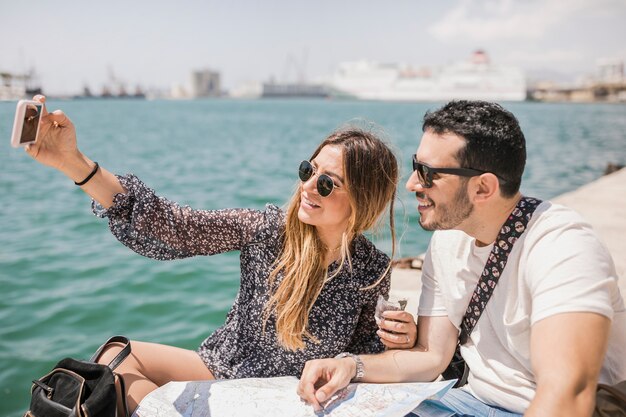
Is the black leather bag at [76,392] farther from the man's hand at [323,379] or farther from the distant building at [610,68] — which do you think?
the distant building at [610,68]

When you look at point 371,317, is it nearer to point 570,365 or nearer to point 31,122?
point 570,365

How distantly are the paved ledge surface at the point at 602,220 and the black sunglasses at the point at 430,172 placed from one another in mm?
1547

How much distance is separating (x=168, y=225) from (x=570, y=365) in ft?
4.46

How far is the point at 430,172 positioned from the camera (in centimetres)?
190

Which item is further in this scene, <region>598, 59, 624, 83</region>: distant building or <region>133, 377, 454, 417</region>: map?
<region>598, 59, 624, 83</region>: distant building

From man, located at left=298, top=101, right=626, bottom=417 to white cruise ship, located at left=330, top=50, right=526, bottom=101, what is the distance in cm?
7565

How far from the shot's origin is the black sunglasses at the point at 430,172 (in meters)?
1.83

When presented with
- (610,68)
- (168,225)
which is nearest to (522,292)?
(168,225)

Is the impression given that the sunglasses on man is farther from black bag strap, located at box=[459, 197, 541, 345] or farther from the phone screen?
the phone screen

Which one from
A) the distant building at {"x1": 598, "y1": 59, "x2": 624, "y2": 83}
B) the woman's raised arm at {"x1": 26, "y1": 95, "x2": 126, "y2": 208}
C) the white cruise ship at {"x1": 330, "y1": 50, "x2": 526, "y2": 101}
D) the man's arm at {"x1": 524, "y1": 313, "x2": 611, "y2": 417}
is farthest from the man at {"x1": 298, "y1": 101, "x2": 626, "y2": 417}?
the distant building at {"x1": 598, "y1": 59, "x2": 624, "y2": 83}

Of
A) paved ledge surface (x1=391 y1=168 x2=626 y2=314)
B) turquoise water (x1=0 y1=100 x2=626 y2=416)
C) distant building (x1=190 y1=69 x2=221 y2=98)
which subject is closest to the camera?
paved ledge surface (x1=391 y1=168 x2=626 y2=314)

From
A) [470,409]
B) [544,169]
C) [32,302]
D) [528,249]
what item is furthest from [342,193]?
[544,169]

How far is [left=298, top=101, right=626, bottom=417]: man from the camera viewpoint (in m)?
1.46

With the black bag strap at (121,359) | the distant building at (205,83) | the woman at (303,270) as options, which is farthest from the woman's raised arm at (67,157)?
the distant building at (205,83)
